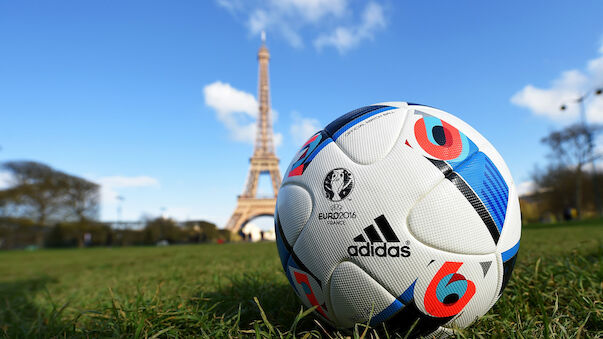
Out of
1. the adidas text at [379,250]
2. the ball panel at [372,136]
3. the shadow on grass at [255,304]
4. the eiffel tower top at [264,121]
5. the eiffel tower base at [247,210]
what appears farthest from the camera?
the eiffel tower top at [264,121]

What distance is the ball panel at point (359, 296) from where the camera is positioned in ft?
5.73

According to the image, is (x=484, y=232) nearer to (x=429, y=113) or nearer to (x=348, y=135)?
(x=429, y=113)

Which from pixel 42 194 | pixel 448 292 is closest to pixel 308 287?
pixel 448 292

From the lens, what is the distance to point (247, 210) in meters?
41.5

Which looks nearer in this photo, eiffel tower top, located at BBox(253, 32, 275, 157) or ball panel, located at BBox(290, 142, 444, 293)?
ball panel, located at BBox(290, 142, 444, 293)

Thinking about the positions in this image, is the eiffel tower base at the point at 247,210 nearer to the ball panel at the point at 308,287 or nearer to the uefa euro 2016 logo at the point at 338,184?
the ball panel at the point at 308,287

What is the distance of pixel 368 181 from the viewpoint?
174 centimetres

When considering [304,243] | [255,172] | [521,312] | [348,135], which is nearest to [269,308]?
[304,243]

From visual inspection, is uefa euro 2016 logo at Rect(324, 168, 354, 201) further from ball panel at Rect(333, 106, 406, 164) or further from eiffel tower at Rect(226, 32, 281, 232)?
eiffel tower at Rect(226, 32, 281, 232)

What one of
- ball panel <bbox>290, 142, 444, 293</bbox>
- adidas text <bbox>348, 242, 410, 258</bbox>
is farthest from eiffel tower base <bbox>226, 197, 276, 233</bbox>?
adidas text <bbox>348, 242, 410, 258</bbox>

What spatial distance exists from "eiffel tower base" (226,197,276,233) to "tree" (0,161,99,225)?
2171 centimetres

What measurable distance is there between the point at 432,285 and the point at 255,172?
43.1 m

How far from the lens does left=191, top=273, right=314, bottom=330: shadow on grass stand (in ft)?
7.59

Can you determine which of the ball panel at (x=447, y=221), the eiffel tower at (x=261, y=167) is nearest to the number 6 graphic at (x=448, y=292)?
the ball panel at (x=447, y=221)
